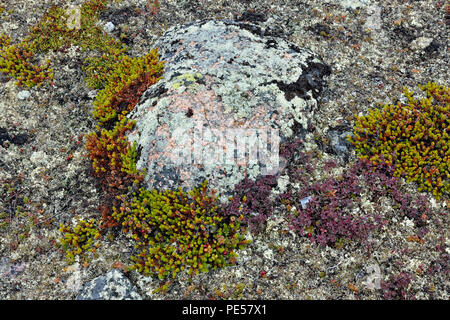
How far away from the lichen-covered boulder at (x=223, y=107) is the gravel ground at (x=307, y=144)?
3.01 feet

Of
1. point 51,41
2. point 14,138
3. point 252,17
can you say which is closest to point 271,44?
point 252,17

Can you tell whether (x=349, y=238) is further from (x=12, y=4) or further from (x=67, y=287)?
(x=12, y=4)

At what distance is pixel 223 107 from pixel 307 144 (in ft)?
7.14

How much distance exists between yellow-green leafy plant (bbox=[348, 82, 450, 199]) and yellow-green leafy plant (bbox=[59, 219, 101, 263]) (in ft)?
19.9

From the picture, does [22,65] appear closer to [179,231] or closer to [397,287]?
[179,231]

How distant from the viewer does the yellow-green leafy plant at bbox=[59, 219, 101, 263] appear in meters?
6.89

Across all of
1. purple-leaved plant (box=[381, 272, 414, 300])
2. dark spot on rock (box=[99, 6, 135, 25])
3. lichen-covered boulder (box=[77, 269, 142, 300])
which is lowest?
lichen-covered boulder (box=[77, 269, 142, 300])

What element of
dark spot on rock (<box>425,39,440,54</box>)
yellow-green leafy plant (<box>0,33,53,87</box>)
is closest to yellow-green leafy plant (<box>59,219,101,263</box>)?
yellow-green leafy plant (<box>0,33,53,87</box>)

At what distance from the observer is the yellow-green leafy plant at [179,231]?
6641 mm

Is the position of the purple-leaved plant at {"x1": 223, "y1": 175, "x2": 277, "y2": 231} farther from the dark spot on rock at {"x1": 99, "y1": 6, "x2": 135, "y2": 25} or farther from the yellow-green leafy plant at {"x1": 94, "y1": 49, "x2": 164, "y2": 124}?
the dark spot on rock at {"x1": 99, "y1": 6, "x2": 135, "y2": 25}

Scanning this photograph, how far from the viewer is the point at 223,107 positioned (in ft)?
25.8

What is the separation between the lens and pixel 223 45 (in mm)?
8953
